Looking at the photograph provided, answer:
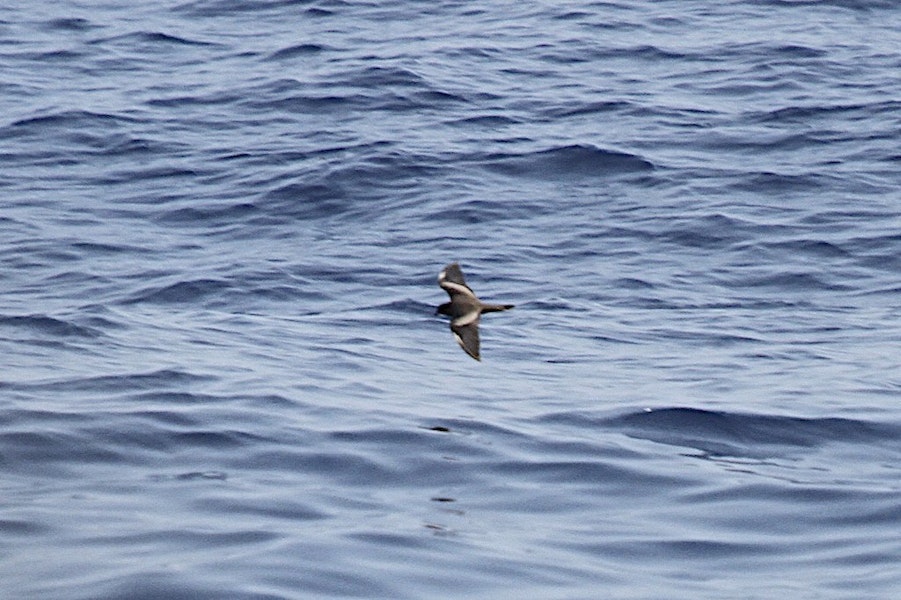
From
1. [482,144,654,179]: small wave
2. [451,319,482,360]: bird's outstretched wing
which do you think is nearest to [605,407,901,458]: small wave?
[451,319,482,360]: bird's outstretched wing

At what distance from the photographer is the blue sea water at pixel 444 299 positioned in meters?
8.35

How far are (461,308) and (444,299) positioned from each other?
4.22m

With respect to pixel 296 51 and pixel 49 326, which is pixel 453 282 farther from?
pixel 296 51

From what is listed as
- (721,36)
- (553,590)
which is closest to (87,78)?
(721,36)

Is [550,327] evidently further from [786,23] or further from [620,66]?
[786,23]

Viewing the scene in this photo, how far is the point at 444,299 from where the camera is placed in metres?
14.3

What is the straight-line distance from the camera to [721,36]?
22750 millimetres

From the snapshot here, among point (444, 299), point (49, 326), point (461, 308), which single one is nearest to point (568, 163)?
point (444, 299)

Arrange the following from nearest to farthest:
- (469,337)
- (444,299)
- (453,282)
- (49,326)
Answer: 1. (469,337)
2. (453,282)
3. (49,326)
4. (444,299)

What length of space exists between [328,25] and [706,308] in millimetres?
11546

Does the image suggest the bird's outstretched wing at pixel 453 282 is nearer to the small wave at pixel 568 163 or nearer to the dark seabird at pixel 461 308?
the dark seabird at pixel 461 308

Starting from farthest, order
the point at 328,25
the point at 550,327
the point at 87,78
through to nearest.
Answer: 1. the point at 328,25
2. the point at 87,78
3. the point at 550,327

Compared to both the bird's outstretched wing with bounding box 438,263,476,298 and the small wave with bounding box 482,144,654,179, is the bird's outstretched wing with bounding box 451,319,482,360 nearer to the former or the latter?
the bird's outstretched wing with bounding box 438,263,476,298

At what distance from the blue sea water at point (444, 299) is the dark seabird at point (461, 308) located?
0.73 metres
